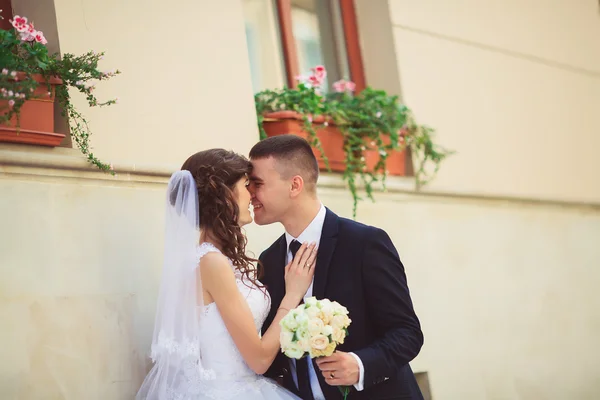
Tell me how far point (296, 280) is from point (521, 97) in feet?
11.9

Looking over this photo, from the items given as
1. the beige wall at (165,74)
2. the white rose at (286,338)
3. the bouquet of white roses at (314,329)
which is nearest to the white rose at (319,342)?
the bouquet of white roses at (314,329)

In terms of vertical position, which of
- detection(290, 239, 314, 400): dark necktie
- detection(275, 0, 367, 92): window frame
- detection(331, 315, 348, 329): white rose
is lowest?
detection(290, 239, 314, 400): dark necktie

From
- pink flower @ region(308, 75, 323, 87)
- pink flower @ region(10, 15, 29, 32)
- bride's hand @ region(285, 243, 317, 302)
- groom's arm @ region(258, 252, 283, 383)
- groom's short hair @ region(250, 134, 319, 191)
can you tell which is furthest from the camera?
pink flower @ region(308, 75, 323, 87)

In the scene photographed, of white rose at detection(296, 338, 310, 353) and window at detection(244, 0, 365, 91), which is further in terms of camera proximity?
window at detection(244, 0, 365, 91)

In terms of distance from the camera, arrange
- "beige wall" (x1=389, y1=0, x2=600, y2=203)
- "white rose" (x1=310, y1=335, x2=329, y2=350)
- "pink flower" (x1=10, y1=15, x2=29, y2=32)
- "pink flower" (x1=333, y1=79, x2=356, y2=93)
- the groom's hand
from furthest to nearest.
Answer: "beige wall" (x1=389, y1=0, x2=600, y2=203) → "pink flower" (x1=333, y1=79, x2=356, y2=93) → "pink flower" (x1=10, y1=15, x2=29, y2=32) → the groom's hand → "white rose" (x1=310, y1=335, x2=329, y2=350)

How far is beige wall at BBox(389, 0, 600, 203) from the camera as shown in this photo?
597 cm

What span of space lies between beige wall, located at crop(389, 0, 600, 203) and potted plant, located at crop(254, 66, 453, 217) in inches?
9.7

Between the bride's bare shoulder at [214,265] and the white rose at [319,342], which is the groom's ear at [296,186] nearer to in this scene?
the bride's bare shoulder at [214,265]

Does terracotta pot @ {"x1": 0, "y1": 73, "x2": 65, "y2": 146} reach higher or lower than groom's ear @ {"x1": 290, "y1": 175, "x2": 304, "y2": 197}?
higher

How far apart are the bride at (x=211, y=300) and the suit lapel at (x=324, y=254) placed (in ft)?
0.14

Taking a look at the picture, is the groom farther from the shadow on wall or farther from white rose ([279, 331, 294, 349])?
the shadow on wall

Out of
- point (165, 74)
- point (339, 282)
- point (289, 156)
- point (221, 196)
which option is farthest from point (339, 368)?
point (165, 74)

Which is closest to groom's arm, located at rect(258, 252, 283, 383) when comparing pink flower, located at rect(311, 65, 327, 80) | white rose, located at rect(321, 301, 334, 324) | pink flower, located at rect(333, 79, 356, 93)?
white rose, located at rect(321, 301, 334, 324)

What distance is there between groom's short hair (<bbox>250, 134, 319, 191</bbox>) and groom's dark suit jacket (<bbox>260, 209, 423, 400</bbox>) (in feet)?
0.99
